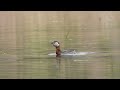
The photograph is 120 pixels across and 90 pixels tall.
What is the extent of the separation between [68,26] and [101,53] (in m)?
7.00

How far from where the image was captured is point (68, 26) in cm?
1967

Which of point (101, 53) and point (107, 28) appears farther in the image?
point (107, 28)

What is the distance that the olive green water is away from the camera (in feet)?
35.4

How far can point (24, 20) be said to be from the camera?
20.0 metres

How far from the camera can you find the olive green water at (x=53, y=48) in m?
10.8

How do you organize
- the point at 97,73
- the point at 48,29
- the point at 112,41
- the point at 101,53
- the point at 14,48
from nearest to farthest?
the point at 97,73, the point at 101,53, the point at 14,48, the point at 112,41, the point at 48,29

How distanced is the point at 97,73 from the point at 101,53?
2254 millimetres

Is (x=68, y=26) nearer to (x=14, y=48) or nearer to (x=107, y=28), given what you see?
(x=107, y=28)

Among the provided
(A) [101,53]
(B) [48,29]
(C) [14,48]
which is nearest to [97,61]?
(A) [101,53]

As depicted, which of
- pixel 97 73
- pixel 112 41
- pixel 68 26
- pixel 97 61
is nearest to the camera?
pixel 97 73

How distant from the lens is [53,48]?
1440 cm
